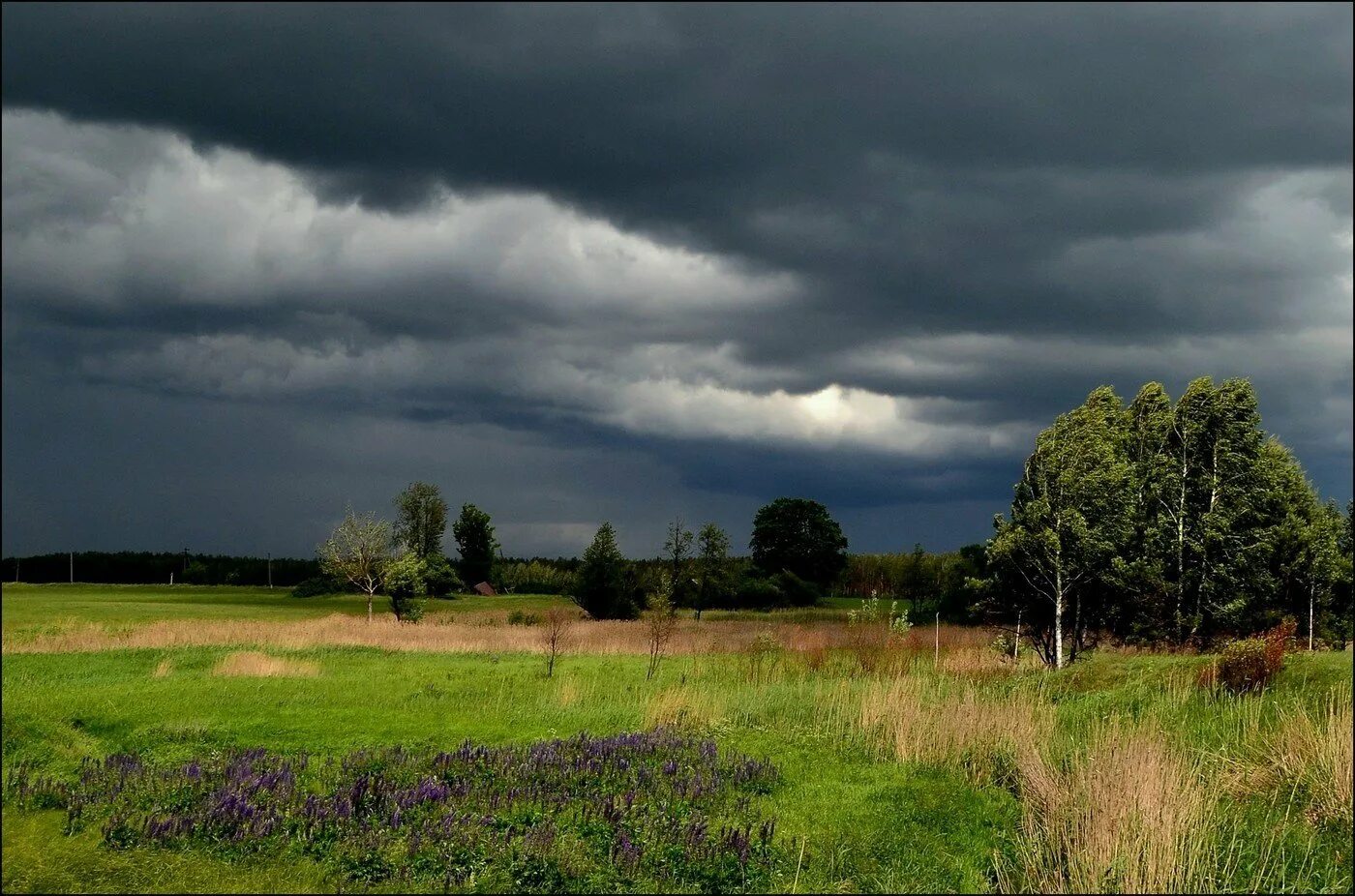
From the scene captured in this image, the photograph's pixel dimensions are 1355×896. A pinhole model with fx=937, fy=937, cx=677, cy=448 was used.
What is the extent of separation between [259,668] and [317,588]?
53.8 m

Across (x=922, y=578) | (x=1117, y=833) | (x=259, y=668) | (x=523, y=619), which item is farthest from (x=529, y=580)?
(x=1117, y=833)

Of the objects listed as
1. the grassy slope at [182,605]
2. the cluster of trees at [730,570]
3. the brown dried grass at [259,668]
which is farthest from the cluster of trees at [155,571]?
the brown dried grass at [259,668]

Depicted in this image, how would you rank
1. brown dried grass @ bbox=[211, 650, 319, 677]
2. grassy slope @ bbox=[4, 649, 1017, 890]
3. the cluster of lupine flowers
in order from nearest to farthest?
the cluster of lupine flowers, grassy slope @ bbox=[4, 649, 1017, 890], brown dried grass @ bbox=[211, 650, 319, 677]

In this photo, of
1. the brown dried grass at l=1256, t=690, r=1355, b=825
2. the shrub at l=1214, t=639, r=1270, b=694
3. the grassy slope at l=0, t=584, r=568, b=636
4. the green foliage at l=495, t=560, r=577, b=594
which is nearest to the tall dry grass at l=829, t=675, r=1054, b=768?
the brown dried grass at l=1256, t=690, r=1355, b=825

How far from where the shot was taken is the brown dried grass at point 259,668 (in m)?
26.0

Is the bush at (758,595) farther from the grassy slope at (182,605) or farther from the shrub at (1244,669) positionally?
the shrub at (1244,669)

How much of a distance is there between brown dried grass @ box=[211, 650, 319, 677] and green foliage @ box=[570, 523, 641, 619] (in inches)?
1154

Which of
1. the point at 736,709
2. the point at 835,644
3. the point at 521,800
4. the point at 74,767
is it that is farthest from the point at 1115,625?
the point at 74,767

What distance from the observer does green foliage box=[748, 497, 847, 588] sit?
3583 inches

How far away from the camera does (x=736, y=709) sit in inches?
757

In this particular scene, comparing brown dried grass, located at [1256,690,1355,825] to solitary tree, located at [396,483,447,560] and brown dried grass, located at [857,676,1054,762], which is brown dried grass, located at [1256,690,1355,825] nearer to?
brown dried grass, located at [857,676,1054,762]

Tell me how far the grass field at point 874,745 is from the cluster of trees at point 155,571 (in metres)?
71.3

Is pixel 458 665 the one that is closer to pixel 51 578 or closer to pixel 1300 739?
pixel 1300 739

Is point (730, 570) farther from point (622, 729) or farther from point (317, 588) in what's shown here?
point (622, 729)
